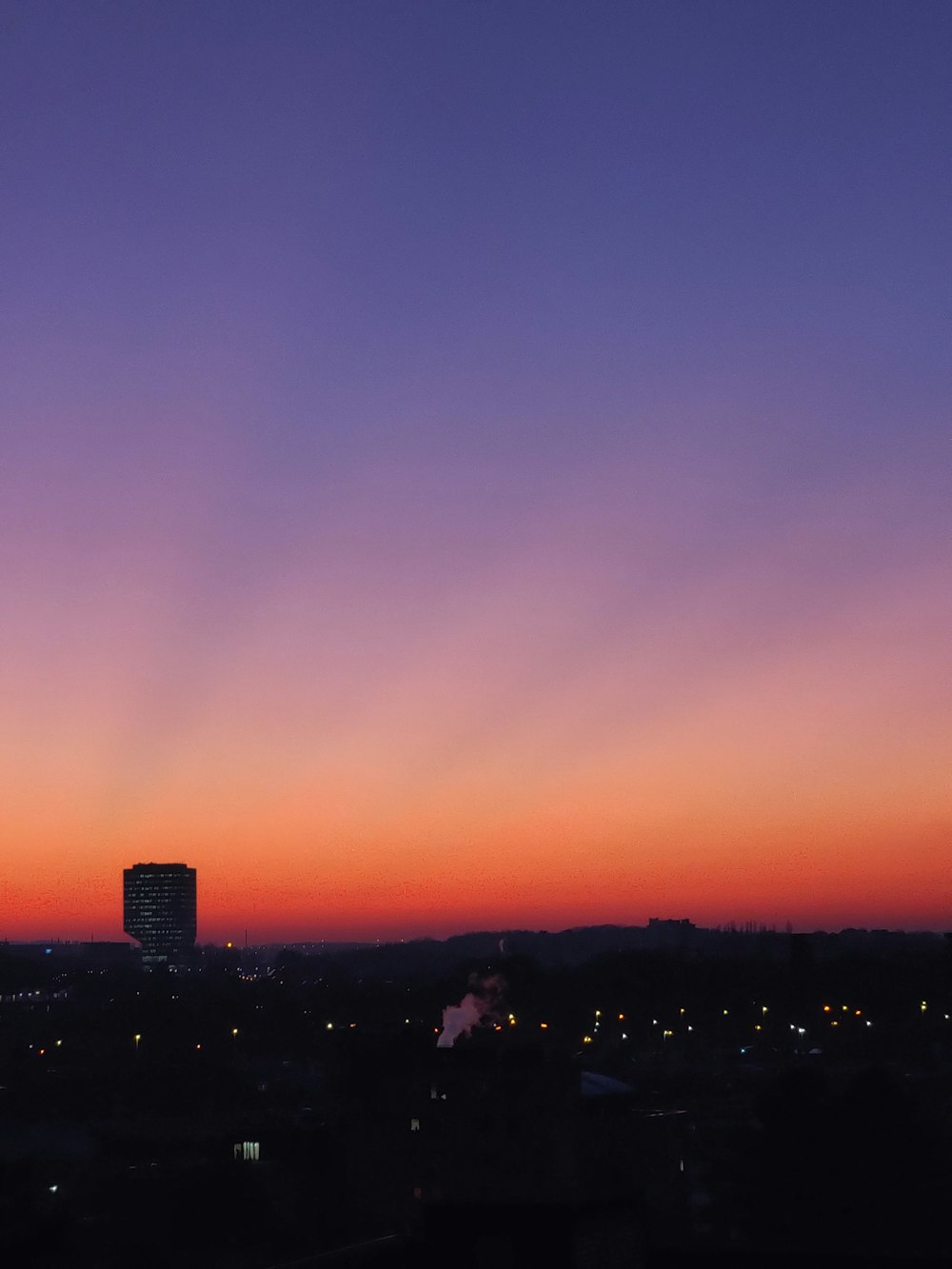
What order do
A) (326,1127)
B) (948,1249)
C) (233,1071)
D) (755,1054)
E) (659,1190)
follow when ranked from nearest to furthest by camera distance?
(948,1249), (659,1190), (326,1127), (233,1071), (755,1054)

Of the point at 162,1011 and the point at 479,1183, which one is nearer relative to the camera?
the point at 479,1183

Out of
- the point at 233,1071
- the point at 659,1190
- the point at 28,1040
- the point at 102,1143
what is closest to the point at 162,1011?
the point at 28,1040

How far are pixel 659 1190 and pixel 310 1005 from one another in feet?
416

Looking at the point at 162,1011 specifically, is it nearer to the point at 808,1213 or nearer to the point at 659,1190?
the point at 659,1190

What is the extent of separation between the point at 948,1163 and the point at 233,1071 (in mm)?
57208

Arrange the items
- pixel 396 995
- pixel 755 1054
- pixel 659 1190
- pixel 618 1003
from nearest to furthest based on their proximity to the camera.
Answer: pixel 659 1190
pixel 755 1054
pixel 618 1003
pixel 396 995

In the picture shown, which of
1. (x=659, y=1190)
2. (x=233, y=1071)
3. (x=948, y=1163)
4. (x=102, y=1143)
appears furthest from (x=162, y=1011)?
(x=948, y=1163)

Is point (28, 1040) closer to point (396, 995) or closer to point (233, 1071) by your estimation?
point (396, 995)

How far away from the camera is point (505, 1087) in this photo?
2635 inches

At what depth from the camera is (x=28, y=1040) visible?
500 ft

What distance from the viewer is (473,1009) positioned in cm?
12556

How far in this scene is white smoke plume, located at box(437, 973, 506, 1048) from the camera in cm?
10881

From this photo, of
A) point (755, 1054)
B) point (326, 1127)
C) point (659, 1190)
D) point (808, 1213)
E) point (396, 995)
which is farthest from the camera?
point (396, 995)

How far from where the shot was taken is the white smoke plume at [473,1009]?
357ft
